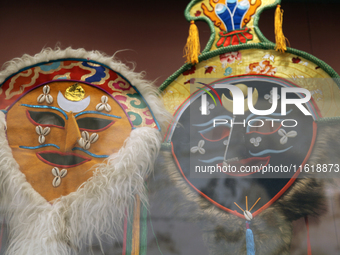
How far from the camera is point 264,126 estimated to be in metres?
1.00

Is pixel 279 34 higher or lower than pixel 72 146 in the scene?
higher

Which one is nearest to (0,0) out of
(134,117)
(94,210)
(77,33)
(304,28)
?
(77,33)

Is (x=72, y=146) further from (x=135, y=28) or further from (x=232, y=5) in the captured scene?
(x=232, y=5)

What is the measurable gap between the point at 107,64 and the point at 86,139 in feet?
0.91

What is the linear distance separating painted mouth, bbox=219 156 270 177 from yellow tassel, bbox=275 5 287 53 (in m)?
0.38

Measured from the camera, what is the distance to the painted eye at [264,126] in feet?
3.27

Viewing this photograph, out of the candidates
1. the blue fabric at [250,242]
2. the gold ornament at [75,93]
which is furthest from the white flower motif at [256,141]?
the gold ornament at [75,93]

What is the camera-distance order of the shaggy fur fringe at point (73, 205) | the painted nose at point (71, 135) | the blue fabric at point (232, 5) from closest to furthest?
the shaggy fur fringe at point (73, 205) < the painted nose at point (71, 135) < the blue fabric at point (232, 5)

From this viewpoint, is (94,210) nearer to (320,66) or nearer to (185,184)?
(185,184)

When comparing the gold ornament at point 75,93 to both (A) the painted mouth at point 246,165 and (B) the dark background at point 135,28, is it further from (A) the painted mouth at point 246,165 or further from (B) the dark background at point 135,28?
(A) the painted mouth at point 246,165

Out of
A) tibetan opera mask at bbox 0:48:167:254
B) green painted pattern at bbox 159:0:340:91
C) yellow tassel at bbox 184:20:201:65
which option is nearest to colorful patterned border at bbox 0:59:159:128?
tibetan opera mask at bbox 0:48:167:254

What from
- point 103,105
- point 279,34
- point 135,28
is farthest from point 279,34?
A: point 103,105

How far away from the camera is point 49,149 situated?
998mm

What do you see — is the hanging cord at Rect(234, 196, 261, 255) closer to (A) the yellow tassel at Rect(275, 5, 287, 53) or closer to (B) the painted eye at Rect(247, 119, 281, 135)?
(B) the painted eye at Rect(247, 119, 281, 135)
